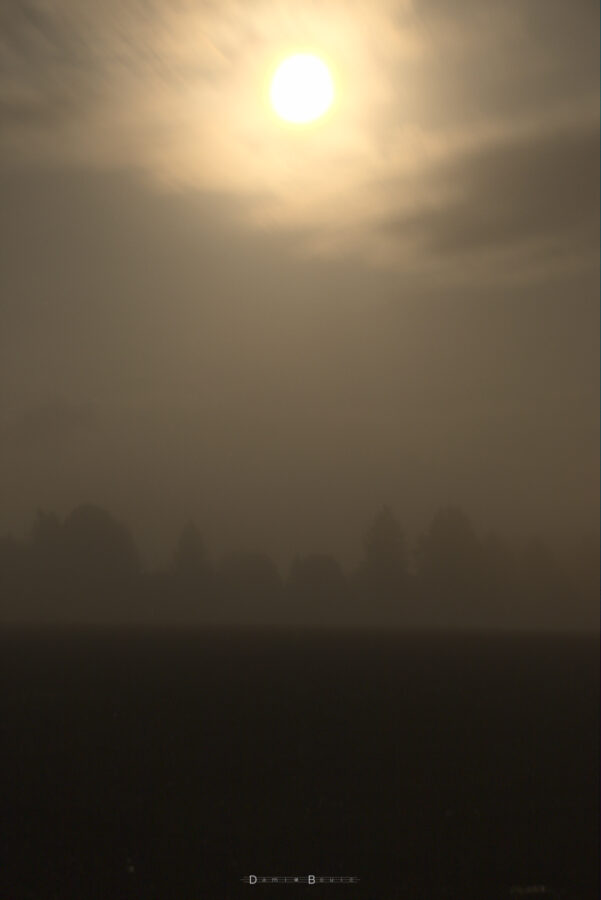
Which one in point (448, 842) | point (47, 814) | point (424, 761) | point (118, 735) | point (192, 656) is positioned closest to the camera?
point (448, 842)

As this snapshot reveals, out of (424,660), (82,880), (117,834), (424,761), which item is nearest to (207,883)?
(82,880)

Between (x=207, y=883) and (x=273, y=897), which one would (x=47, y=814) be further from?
(x=273, y=897)

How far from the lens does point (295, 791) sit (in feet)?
95.8

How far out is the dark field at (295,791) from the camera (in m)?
21.7

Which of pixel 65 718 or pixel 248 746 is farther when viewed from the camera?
pixel 65 718

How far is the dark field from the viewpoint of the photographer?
21.7m

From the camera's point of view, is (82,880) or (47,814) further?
(47,814)

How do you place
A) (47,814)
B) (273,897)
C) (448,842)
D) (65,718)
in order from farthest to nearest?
(65,718)
(47,814)
(448,842)
(273,897)

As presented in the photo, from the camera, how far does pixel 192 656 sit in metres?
89.1

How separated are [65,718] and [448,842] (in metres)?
24.5

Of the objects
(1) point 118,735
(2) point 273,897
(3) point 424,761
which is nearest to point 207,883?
(2) point 273,897

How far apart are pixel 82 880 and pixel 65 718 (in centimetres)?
2229

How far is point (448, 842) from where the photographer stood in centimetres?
2406

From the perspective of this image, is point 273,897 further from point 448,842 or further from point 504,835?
point 504,835
